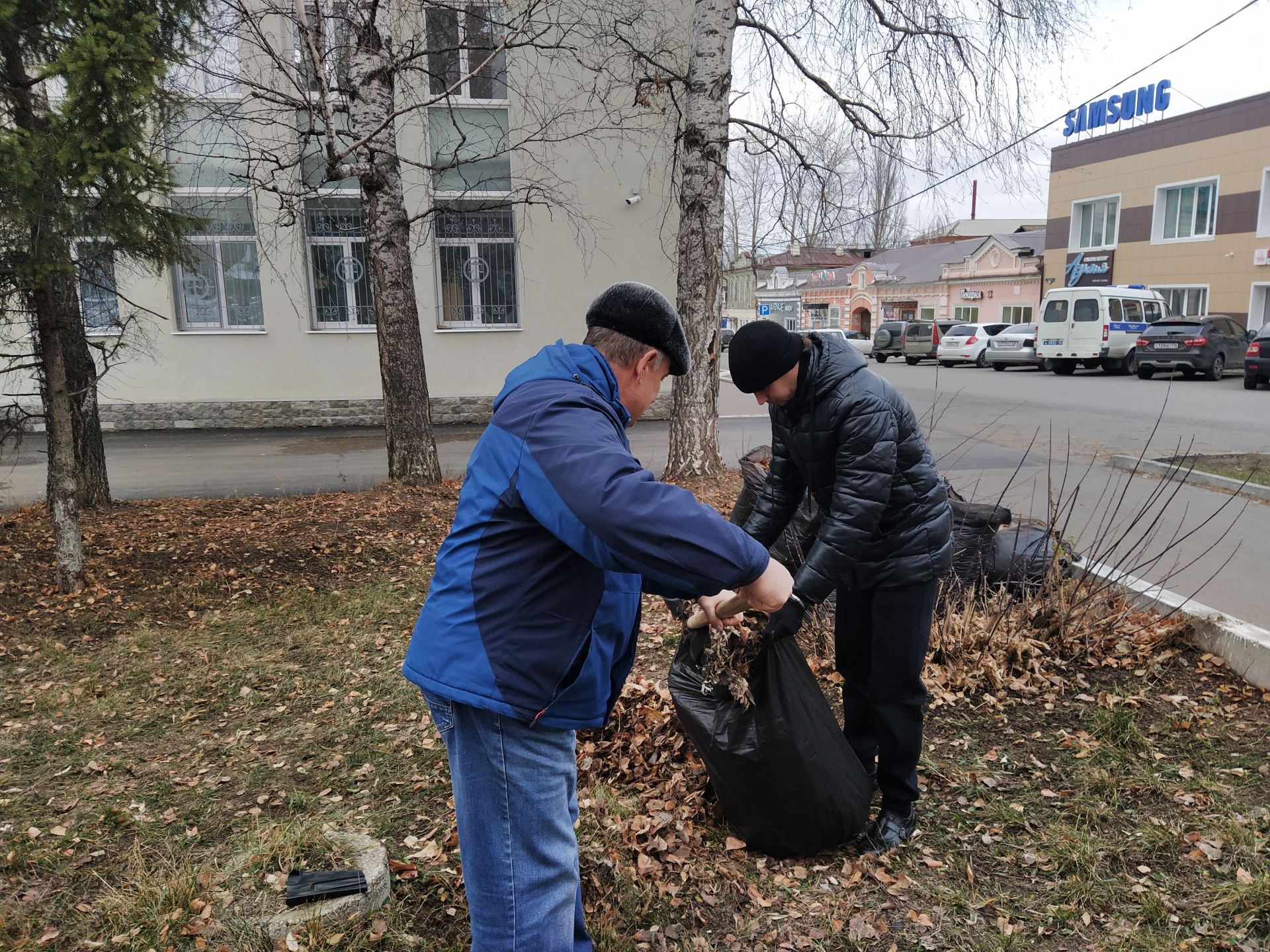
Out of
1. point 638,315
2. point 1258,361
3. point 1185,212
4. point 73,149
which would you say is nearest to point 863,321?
point 1185,212

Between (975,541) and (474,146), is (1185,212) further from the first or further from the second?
(975,541)

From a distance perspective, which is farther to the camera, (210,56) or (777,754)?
(210,56)

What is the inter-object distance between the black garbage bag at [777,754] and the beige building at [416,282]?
1133cm

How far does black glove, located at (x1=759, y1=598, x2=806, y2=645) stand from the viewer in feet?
8.52

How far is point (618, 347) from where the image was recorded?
1.84 m

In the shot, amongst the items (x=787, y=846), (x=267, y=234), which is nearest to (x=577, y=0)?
(x=267, y=234)

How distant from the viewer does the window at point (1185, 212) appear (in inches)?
1146

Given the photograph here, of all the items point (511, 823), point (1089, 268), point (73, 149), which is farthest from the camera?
point (1089, 268)

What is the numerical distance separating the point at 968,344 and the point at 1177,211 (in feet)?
29.4

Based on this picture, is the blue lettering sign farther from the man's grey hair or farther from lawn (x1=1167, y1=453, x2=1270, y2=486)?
the man's grey hair

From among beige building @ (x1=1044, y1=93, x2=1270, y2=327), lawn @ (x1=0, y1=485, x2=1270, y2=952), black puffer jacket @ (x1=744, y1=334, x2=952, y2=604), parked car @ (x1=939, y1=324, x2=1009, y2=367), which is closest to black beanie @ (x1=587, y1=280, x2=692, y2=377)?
black puffer jacket @ (x1=744, y1=334, x2=952, y2=604)

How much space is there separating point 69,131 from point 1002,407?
1655 cm

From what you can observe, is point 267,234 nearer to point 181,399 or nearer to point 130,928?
point 181,399

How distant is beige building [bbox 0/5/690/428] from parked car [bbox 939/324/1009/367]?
2002 centimetres
